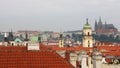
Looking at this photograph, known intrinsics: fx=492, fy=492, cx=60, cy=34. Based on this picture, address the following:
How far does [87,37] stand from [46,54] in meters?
87.6

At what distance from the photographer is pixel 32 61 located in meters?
32.7

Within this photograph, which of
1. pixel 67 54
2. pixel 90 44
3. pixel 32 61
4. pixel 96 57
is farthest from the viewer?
pixel 90 44

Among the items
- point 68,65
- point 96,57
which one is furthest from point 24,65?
point 96,57

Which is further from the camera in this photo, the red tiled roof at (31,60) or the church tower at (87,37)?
the church tower at (87,37)

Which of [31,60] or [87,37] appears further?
[87,37]

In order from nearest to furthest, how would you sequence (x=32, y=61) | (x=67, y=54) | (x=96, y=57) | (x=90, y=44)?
(x=96, y=57) → (x=32, y=61) → (x=67, y=54) → (x=90, y=44)

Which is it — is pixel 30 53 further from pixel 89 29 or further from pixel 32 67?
pixel 89 29

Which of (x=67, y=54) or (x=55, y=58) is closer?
(x=55, y=58)

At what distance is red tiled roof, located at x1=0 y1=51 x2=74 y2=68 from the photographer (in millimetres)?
32469

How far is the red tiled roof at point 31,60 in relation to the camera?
32.5 meters

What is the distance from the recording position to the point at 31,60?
3272 centimetres

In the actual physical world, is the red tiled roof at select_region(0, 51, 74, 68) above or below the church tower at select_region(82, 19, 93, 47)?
above

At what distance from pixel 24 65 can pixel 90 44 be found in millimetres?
87356

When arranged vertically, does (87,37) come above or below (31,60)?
below
